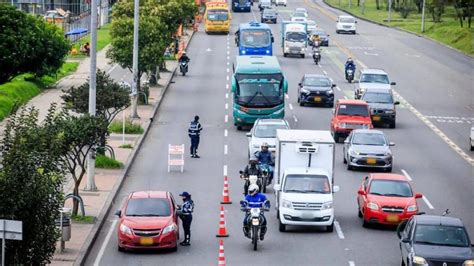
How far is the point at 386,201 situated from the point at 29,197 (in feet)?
42.9

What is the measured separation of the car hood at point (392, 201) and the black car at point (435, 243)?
16.7 feet

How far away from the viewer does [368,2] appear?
173375mm

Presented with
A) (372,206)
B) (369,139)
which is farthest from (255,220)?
(369,139)

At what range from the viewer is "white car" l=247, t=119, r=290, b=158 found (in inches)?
1892

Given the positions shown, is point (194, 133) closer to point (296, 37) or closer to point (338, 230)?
point (338, 230)

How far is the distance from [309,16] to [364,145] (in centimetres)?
8925

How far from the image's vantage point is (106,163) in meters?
47.0

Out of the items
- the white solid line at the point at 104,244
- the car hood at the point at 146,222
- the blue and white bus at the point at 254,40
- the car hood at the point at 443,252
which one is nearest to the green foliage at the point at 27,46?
the blue and white bus at the point at 254,40

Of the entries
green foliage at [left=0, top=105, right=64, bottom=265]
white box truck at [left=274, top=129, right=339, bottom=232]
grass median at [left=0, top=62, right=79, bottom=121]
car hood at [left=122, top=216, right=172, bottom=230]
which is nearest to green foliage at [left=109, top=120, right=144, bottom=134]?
grass median at [left=0, top=62, right=79, bottom=121]

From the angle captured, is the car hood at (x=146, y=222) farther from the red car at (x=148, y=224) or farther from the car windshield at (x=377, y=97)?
the car windshield at (x=377, y=97)

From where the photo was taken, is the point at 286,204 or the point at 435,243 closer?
the point at 435,243

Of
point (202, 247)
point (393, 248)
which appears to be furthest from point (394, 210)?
point (202, 247)

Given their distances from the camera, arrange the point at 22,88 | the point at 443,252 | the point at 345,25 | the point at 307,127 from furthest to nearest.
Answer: the point at 345,25
the point at 22,88
the point at 307,127
the point at 443,252

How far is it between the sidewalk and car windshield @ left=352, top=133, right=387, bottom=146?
8.66 m
